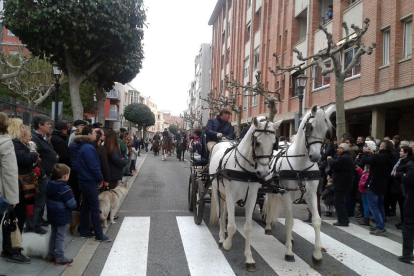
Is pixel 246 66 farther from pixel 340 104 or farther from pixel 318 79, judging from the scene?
pixel 340 104

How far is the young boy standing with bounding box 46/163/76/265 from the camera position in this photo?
5023mm

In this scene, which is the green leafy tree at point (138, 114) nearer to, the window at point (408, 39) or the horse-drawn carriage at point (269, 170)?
the window at point (408, 39)

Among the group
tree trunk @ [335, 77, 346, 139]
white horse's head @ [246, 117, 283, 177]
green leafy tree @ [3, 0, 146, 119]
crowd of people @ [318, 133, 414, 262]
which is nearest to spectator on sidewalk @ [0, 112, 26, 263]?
white horse's head @ [246, 117, 283, 177]

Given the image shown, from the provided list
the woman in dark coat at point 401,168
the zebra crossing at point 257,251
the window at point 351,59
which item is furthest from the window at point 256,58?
the zebra crossing at point 257,251

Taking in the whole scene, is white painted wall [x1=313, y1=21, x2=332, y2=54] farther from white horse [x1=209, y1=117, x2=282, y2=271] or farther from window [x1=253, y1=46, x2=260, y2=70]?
white horse [x1=209, y1=117, x2=282, y2=271]

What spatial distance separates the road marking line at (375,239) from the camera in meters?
6.57

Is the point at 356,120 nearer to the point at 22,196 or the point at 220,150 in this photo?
the point at 220,150

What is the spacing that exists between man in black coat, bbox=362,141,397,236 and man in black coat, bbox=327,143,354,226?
412 millimetres

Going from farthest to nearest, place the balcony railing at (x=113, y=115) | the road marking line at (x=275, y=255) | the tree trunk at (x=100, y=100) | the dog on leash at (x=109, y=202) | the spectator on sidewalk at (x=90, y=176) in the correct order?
the balcony railing at (x=113, y=115) → the tree trunk at (x=100, y=100) → the dog on leash at (x=109, y=202) → the spectator on sidewalk at (x=90, y=176) → the road marking line at (x=275, y=255)

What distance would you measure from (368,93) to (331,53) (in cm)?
521

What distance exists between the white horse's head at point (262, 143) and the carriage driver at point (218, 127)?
104 inches

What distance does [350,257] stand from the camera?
597 centimetres

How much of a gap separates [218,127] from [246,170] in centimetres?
263

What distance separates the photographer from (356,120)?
693 inches
